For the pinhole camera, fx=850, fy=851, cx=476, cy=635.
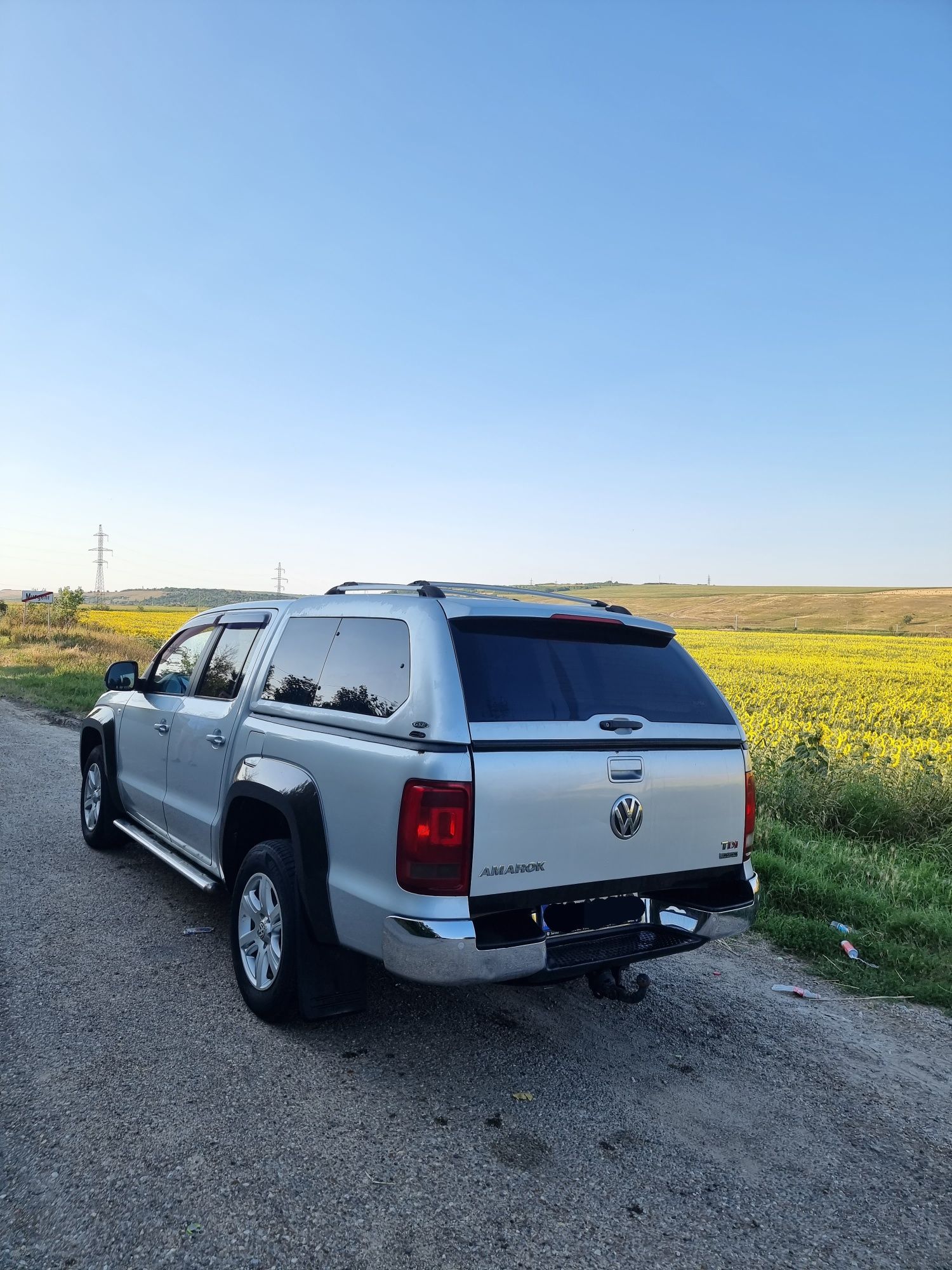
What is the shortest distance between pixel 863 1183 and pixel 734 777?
1.48 meters

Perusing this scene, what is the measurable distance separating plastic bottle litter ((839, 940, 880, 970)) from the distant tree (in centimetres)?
3571

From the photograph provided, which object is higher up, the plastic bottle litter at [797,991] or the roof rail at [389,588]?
the roof rail at [389,588]

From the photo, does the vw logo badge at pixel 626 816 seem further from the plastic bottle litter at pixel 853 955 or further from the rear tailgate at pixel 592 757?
the plastic bottle litter at pixel 853 955

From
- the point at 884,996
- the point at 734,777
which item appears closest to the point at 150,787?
the point at 734,777

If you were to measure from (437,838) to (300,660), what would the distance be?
1477mm

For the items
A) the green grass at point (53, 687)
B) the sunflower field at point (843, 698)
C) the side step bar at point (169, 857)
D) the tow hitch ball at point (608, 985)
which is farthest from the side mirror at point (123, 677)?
A: the green grass at point (53, 687)

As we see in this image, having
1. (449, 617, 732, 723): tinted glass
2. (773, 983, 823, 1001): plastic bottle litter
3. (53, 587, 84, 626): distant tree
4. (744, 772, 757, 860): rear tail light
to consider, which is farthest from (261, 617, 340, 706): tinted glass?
(53, 587, 84, 626): distant tree

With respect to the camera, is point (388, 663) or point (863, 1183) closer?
point (863, 1183)

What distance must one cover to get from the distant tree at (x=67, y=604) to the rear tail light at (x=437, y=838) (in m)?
36.3

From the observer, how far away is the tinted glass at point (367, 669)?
10.7 feet

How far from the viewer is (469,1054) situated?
352 centimetres

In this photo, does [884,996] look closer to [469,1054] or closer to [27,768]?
[469,1054]

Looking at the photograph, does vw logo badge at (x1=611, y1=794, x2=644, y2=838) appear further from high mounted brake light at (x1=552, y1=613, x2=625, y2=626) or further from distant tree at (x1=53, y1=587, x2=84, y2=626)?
distant tree at (x1=53, y1=587, x2=84, y2=626)

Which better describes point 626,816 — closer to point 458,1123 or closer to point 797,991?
point 458,1123
